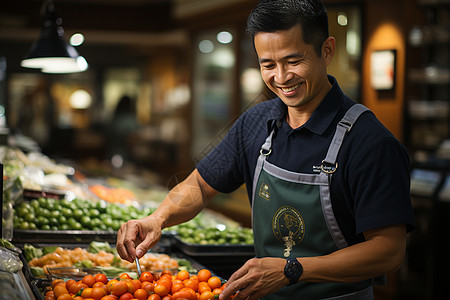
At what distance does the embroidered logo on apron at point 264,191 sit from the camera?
72.7 inches

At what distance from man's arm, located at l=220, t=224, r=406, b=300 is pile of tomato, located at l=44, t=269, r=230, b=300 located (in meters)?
0.24

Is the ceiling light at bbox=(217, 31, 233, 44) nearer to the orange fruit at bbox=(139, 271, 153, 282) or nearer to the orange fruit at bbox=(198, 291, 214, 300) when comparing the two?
the orange fruit at bbox=(139, 271, 153, 282)

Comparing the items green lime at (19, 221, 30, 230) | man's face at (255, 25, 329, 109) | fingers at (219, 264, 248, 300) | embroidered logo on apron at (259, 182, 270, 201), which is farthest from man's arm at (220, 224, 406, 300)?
green lime at (19, 221, 30, 230)

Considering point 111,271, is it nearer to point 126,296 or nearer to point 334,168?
point 126,296

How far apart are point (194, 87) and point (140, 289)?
294 inches

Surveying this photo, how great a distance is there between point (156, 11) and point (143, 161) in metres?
4.29

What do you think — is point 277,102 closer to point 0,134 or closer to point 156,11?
point 0,134

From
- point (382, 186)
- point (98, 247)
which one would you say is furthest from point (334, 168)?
point (98, 247)

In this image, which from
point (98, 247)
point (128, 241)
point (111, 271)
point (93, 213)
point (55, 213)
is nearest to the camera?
point (128, 241)

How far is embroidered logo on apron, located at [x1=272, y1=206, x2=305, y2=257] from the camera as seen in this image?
1.75 metres

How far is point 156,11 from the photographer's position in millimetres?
10977

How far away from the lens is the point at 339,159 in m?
1.65

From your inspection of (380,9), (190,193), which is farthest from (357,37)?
(190,193)

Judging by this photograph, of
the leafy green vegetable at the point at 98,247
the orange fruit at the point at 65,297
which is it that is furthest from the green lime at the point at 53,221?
the orange fruit at the point at 65,297
